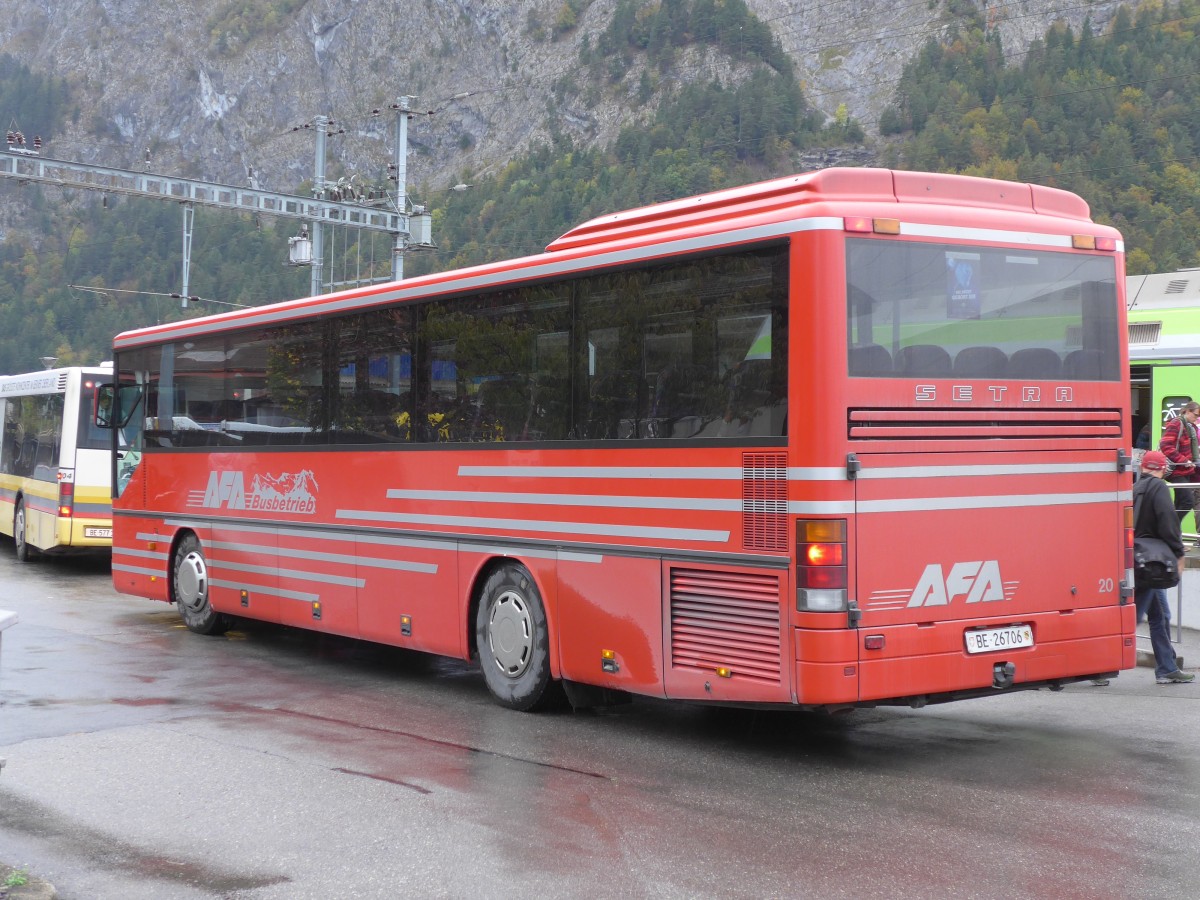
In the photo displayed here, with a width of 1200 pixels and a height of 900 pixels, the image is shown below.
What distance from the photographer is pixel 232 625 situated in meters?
14.7

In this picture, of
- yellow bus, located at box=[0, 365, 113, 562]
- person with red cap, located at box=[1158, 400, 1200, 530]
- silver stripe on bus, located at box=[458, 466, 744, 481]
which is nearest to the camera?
silver stripe on bus, located at box=[458, 466, 744, 481]

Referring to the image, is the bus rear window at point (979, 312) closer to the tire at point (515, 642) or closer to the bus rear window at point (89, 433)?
the tire at point (515, 642)

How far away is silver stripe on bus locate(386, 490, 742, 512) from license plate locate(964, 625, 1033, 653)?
1.47m

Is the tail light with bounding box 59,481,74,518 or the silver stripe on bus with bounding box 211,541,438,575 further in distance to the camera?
the tail light with bounding box 59,481,74,518

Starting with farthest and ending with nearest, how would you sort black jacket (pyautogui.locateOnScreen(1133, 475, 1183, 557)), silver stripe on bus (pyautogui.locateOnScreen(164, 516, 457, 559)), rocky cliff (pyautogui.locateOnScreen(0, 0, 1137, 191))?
1. rocky cliff (pyautogui.locateOnScreen(0, 0, 1137, 191))
2. black jacket (pyautogui.locateOnScreen(1133, 475, 1183, 557))
3. silver stripe on bus (pyautogui.locateOnScreen(164, 516, 457, 559))

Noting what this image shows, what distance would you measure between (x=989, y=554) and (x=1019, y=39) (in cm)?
14036

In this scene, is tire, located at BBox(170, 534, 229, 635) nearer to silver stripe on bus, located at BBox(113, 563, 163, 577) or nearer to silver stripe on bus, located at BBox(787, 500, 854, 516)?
silver stripe on bus, located at BBox(113, 563, 163, 577)

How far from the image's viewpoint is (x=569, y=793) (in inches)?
300

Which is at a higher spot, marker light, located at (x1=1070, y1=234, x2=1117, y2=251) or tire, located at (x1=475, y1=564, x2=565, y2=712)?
marker light, located at (x1=1070, y1=234, x2=1117, y2=251)

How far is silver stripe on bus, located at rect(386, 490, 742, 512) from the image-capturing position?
8.46 m

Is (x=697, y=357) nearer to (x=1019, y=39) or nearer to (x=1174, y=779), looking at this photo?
(x=1174, y=779)

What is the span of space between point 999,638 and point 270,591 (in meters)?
6.90

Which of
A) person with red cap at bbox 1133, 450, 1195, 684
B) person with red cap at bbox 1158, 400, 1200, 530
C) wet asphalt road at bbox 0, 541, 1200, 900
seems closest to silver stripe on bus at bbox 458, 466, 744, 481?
wet asphalt road at bbox 0, 541, 1200, 900

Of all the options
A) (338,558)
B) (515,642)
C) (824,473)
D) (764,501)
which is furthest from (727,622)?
(338,558)
